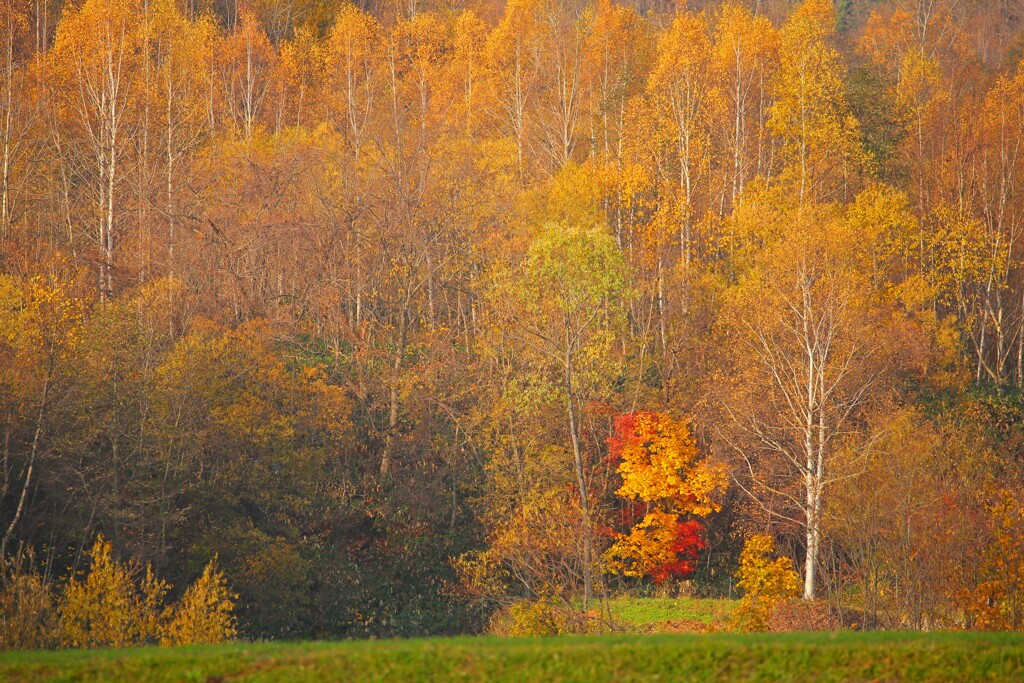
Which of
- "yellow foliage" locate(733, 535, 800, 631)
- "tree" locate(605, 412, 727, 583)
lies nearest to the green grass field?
"yellow foliage" locate(733, 535, 800, 631)

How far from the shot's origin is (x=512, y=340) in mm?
31203

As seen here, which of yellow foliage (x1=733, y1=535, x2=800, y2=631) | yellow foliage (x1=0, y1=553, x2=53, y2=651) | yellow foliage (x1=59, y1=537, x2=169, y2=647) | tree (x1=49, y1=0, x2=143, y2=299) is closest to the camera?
yellow foliage (x1=0, y1=553, x2=53, y2=651)

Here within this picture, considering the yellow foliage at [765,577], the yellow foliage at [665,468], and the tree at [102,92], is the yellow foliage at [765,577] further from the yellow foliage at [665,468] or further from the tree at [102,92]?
the tree at [102,92]

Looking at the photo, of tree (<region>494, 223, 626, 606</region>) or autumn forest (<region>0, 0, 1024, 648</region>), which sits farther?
tree (<region>494, 223, 626, 606</region>)

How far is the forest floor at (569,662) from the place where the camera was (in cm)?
1180

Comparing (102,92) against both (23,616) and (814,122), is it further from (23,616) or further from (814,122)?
(23,616)

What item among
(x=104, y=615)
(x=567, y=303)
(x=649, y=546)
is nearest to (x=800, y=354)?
(x=649, y=546)

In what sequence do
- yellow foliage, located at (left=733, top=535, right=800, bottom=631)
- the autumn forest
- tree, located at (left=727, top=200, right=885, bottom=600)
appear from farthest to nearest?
tree, located at (left=727, top=200, right=885, bottom=600) → the autumn forest → yellow foliage, located at (left=733, top=535, right=800, bottom=631)

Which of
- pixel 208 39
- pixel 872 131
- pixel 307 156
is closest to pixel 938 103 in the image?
pixel 872 131

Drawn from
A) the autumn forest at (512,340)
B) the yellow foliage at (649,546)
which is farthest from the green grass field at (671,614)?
the yellow foliage at (649,546)

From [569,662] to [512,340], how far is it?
63.8 ft

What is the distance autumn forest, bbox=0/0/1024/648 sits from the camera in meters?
23.9

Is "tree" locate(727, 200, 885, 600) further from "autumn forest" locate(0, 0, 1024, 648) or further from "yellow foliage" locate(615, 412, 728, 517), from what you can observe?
"yellow foliage" locate(615, 412, 728, 517)

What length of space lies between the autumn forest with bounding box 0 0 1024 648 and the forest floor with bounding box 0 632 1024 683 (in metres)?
5.78
